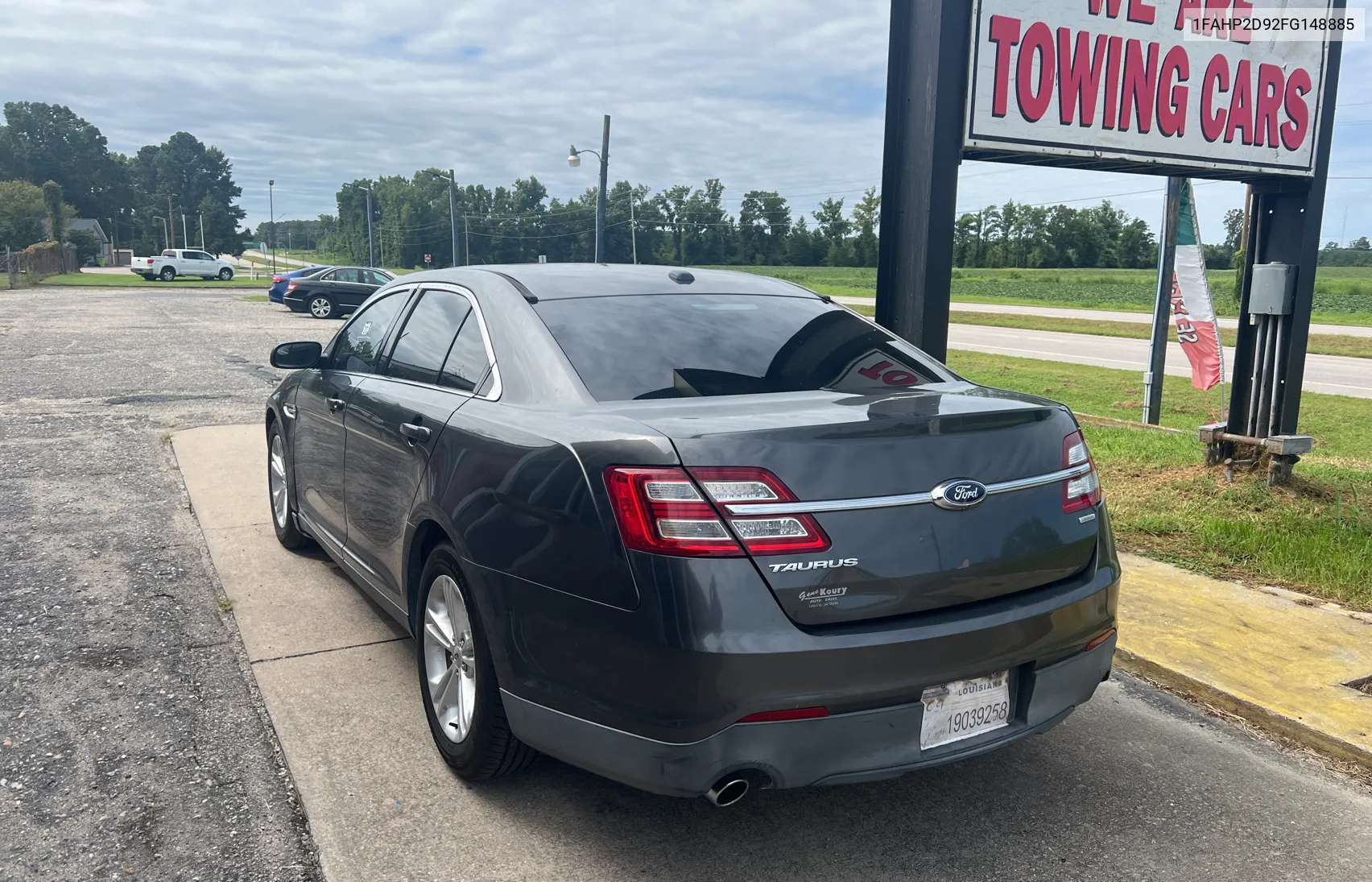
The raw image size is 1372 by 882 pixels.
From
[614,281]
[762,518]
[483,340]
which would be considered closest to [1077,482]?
[762,518]

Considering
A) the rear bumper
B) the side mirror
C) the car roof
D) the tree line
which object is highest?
the tree line

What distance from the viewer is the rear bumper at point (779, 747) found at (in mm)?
2432

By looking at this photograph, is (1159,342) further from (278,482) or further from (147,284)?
(147,284)

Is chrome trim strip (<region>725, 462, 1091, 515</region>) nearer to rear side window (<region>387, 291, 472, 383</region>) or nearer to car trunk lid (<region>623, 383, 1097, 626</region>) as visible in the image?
car trunk lid (<region>623, 383, 1097, 626</region>)

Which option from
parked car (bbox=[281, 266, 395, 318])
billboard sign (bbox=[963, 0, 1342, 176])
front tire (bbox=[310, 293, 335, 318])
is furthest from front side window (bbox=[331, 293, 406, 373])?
front tire (bbox=[310, 293, 335, 318])

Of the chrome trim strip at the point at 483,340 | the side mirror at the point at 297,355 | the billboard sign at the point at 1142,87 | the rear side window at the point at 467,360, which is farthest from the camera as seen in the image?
the billboard sign at the point at 1142,87

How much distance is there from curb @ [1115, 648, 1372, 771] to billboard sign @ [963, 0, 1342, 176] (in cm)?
303

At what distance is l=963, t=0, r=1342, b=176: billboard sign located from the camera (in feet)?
19.0

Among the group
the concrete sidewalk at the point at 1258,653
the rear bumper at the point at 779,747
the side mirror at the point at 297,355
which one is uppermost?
the side mirror at the point at 297,355

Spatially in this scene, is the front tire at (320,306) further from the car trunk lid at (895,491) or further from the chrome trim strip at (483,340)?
the car trunk lid at (895,491)

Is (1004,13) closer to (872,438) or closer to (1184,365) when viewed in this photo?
(872,438)

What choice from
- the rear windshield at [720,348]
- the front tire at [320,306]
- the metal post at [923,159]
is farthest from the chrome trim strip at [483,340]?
the front tire at [320,306]

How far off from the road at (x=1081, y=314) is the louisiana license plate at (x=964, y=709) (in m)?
27.6

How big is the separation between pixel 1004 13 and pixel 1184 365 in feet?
52.0
